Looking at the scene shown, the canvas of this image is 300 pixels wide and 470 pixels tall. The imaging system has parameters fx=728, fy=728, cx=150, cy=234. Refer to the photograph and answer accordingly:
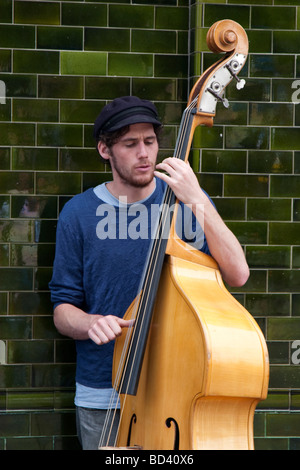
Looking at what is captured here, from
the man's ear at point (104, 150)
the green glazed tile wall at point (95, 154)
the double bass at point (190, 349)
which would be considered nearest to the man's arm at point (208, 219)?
the double bass at point (190, 349)

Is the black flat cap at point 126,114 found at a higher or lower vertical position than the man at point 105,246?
higher

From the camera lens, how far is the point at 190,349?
232cm

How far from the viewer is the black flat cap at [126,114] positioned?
2.89 metres

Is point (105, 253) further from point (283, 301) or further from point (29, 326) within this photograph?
point (283, 301)

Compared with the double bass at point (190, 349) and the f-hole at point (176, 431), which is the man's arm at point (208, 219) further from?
the f-hole at point (176, 431)

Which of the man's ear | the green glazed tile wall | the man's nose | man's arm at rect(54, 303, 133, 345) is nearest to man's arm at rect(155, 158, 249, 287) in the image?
the man's nose

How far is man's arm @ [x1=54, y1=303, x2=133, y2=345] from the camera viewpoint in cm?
254

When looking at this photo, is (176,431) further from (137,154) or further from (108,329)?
(137,154)

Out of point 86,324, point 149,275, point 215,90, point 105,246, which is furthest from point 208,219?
point 86,324

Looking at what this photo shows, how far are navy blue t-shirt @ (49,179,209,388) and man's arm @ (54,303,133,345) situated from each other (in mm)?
66

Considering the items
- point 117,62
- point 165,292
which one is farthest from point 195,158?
point 165,292

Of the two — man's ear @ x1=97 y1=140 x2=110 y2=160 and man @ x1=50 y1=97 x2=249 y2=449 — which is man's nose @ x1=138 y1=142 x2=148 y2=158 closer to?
man @ x1=50 y1=97 x2=249 y2=449

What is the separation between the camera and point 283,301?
3818mm

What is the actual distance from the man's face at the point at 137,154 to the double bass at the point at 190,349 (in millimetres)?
345
